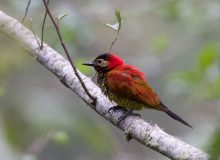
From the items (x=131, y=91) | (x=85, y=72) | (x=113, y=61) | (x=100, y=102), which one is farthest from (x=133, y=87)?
(x=85, y=72)

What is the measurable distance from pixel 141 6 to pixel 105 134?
153 cm

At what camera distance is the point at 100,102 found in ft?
9.37

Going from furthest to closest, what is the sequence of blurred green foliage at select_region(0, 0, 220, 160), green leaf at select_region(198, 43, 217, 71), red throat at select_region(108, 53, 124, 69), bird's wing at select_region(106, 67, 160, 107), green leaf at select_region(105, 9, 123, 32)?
blurred green foliage at select_region(0, 0, 220, 160) → green leaf at select_region(198, 43, 217, 71) → red throat at select_region(108, 53, 124, 69) → bird's wing at select_region(106, 67, 160, 107) → green leaf at select_region(105, 9, 123, 32)

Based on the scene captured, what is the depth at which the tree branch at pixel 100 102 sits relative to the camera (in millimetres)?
2003

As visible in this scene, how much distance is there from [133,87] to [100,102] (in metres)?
0.20

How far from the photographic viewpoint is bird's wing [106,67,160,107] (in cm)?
289

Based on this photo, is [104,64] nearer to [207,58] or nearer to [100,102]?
[100,102]

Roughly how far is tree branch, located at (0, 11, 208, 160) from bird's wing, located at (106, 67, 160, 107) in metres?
0.09

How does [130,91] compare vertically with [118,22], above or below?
below

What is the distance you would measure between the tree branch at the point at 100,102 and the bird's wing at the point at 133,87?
3.5 inches

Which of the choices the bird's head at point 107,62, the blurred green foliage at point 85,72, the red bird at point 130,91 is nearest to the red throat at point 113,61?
the bird's head at point 107,62

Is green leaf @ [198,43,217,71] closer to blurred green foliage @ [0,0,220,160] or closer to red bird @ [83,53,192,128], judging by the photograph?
blurred green foliage @ [0,0,220,160]

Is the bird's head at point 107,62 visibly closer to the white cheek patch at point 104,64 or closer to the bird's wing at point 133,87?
the white cheek patch at point 104,64

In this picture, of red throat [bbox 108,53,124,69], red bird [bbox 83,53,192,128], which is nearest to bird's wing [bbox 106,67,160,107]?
red bird [bbox 83,53,192,128]
